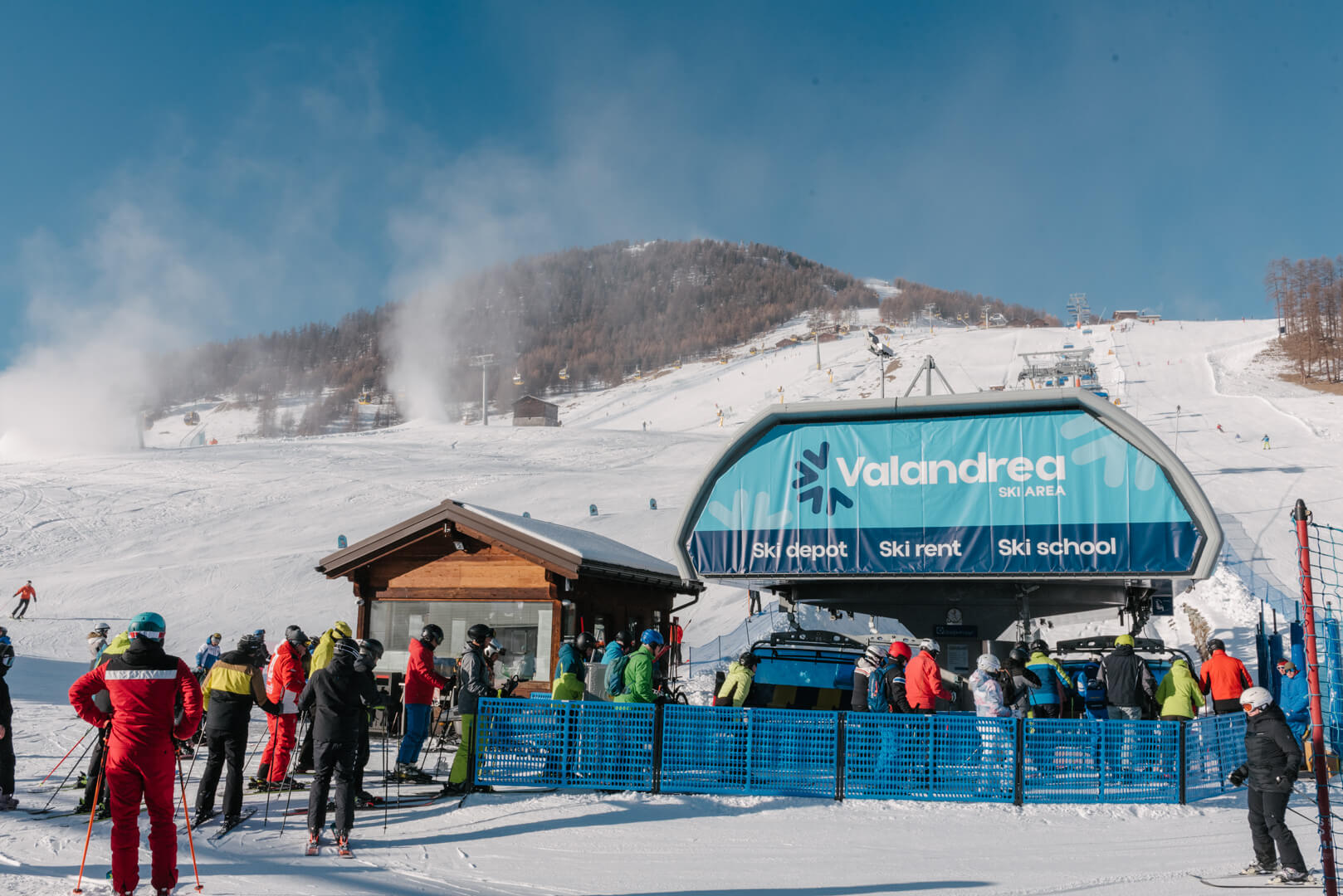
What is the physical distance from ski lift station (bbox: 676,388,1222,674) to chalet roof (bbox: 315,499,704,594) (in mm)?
1466

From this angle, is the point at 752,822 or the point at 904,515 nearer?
the point at 752,822

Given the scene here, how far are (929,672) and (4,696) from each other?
300 inches

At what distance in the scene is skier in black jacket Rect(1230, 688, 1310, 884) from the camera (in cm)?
632

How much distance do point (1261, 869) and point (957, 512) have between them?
652cm

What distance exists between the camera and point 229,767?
7277 mm

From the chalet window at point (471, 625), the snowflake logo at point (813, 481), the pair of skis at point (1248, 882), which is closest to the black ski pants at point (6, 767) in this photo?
the chalet window at point (471, 625)

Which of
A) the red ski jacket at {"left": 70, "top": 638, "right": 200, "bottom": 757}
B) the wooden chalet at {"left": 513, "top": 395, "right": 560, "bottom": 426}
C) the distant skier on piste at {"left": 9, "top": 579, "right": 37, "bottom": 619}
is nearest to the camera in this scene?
the red ski jacket at {"left": 70, "top": 638, "right": 200, "bottom": 757}

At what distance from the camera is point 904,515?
12938mm

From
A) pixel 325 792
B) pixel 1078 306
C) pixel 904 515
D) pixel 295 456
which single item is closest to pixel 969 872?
pixel 325 792

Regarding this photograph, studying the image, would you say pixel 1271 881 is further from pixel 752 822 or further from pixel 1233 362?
pixel 1233 362

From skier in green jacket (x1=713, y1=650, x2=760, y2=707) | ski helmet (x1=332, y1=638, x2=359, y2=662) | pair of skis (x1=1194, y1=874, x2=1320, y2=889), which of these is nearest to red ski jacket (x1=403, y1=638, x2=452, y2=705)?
ski helmet (x1=332, y1=638, x2=359, y2=662)

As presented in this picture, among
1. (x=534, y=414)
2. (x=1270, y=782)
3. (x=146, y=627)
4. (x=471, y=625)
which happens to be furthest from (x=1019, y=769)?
(x=534, y=414)

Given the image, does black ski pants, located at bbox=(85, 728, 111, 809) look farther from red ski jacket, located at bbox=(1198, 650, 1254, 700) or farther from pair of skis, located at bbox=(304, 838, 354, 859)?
red ski jacket, located at bbox=(1198, 650, 1254, 700)

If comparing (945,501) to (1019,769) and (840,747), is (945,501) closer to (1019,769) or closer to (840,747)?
(1019,769)
